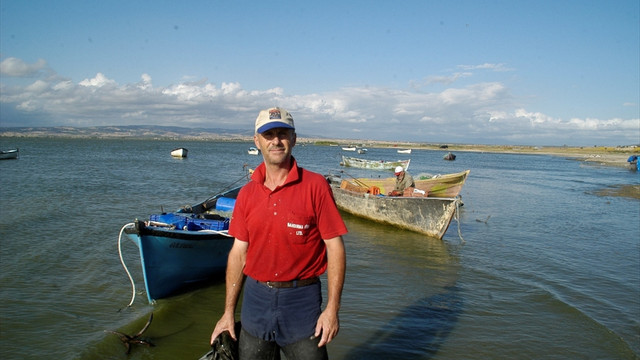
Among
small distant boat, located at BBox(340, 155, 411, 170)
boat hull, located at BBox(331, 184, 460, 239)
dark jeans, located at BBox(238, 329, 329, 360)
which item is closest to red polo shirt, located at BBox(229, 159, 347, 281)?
dark jeans, located at BBox(238, 329, 329, 360)

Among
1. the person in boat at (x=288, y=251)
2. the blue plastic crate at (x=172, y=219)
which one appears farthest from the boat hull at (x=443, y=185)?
the person in boat at (x=288, y=251)

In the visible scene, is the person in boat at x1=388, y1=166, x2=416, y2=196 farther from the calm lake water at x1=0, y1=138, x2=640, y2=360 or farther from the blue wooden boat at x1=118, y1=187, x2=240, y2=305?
the blue wooden boat at x1=118, y1=187, x2=240, y2=305

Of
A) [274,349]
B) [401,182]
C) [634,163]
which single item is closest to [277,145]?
[274,349]

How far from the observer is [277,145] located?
8.32 ft

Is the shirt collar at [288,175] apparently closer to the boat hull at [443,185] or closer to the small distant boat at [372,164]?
the boat hull at [443,185]

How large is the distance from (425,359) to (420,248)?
19.5ft

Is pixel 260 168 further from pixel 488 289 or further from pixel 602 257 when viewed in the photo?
pixel 602 257

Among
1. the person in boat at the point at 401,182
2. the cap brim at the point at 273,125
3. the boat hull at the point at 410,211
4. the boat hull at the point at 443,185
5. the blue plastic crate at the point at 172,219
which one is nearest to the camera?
the cap brim at the point at 273,125

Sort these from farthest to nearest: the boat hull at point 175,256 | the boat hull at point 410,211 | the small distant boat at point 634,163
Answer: the small distant boat at point 634,163 → the boat hull at point 410,211 → the boat hull at point 175,256

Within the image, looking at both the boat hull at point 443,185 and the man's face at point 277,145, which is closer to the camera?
the man's face at point 277,145

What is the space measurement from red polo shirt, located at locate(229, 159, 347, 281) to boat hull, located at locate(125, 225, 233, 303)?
14.1 feet

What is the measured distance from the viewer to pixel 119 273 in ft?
27.3

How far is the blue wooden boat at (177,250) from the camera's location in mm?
6426

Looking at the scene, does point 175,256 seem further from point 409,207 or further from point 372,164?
point 372,164
